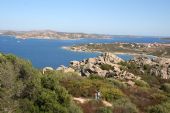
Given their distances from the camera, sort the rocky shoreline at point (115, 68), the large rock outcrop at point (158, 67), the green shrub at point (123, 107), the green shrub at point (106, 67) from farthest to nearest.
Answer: the large rock outcrop at point (158, 67), the green shrub at point (106, 67), the rocky shoreline at point (115, 68), the green shrub at point (123, 107)

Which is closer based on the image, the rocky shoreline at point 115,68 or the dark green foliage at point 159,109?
the dark green foliage at point 159,109

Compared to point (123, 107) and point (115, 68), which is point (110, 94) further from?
point (115, 68)

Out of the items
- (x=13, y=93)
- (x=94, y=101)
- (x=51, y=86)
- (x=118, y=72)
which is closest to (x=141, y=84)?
(x=118, y=72)

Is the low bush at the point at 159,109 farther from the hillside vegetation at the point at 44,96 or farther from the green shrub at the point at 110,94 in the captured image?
the green shrub at the point at 110,94

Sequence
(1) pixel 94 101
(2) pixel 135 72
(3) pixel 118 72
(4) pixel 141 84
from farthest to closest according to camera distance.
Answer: (2) pixel 135 72 < (3) pixel 118 72 < (4) pixel 141 84 < (1) pixel 94 101

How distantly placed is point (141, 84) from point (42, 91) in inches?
754

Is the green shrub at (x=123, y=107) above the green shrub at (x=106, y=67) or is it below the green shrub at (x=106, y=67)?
above

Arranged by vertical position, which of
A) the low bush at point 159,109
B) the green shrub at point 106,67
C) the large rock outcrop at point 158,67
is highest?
the low bush at point 159,109

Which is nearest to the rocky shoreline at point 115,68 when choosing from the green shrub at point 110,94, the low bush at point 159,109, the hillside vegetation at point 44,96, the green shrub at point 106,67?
the green shrub at point 106,67

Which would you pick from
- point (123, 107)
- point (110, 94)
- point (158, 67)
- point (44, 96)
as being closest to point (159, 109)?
point (123, 107)

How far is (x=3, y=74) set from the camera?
685 inches

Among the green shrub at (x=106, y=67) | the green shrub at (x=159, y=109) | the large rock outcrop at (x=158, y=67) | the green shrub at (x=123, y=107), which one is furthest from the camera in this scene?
the large rock outcrop at (x=158, y=67)

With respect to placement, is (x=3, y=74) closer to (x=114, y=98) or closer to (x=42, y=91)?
(x=42, y=91)

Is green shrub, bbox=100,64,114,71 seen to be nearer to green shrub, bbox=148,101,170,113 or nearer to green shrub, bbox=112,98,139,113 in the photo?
green shrub, bbox=112,98,139,113
